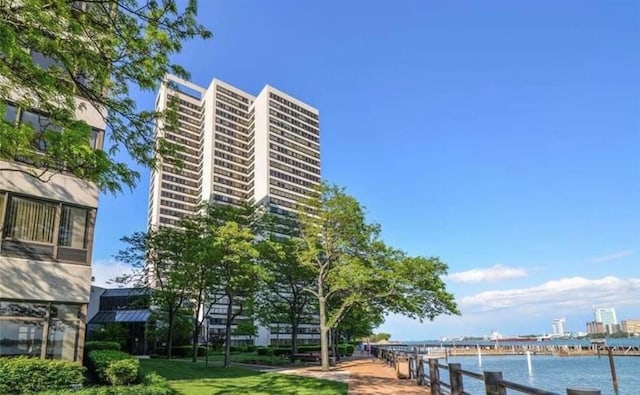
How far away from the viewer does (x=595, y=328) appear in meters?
159

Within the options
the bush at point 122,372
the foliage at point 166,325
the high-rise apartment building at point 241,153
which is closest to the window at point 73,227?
the bush at point 122,372

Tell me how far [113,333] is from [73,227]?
2633 centimetres

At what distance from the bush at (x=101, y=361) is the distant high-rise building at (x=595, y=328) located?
176 meters

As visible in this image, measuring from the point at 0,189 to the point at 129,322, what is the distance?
29.5 meters

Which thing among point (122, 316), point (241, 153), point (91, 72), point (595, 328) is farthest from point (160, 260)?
point (595, 328)

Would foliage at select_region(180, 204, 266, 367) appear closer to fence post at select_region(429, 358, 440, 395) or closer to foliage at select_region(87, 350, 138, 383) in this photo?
foliage at select_region(87, 350, 138, 383)

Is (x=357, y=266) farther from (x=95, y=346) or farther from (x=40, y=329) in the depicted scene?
(x=40, y=329)

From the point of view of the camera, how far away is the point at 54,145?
695 cm

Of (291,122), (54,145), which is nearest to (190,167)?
(291,122)

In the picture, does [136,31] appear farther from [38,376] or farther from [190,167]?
[190,167]

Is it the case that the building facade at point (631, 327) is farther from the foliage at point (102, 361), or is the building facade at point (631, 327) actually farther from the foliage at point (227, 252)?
the foliage at point (102, 361)

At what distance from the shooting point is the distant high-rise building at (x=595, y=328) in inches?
6073

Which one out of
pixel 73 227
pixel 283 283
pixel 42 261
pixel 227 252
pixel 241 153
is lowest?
pixel 42 261

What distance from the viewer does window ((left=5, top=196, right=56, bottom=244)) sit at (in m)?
13.4
